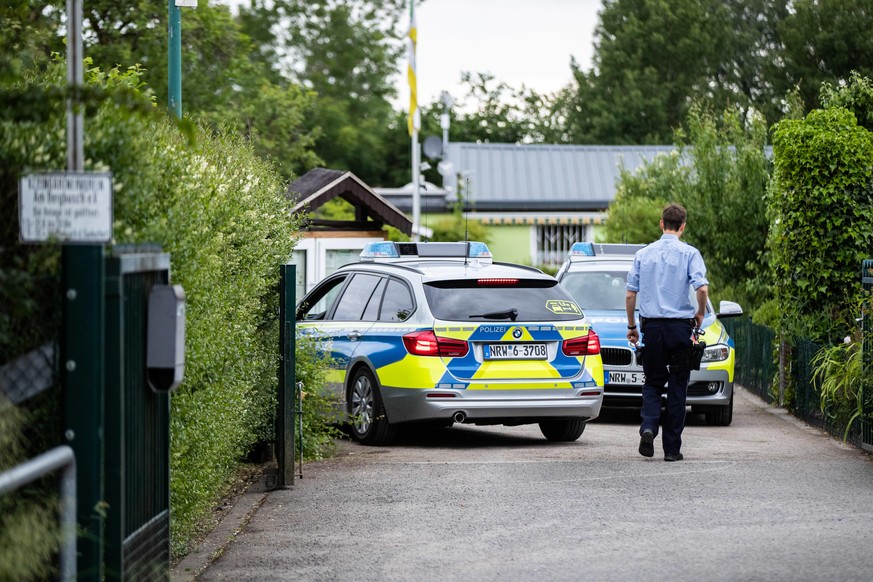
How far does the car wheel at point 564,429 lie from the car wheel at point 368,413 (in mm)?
1441

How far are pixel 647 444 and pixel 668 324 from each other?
3.18ft

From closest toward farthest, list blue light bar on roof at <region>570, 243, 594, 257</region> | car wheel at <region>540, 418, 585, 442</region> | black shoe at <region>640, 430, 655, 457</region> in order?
black shoe at <region>640, 430, 655, 457</region>
car wheel at <region>540, 418, 585, 442</region>
blue light bar on roof at <region>570, 243, 594, 257</region>

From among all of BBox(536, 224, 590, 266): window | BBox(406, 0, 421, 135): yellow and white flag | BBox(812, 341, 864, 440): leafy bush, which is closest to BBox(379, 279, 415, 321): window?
BBox(812, 341, 864, 440): leafy bush

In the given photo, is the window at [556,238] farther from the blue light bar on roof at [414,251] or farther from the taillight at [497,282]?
the taillight at [497,282]

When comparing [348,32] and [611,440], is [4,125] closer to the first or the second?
[611,440]

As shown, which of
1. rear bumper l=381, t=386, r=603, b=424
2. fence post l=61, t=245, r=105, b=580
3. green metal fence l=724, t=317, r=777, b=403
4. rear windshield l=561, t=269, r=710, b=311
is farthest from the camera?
green metal fence l=724, t=317, r=777, b=403

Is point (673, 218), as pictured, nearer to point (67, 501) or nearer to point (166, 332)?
point (166, 332)

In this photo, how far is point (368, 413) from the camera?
43.2 ft

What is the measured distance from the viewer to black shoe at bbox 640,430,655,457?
11.7m

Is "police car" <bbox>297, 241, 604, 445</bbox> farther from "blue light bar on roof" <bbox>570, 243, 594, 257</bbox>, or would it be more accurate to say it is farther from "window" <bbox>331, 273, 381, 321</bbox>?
"blue light bar on roof" <bbox>570, 243, 594, 257</bbox>

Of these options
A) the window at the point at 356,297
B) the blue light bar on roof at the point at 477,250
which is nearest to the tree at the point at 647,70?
the blue light bar on roof at the point at 477,250

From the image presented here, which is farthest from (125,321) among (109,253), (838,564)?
(838,564)

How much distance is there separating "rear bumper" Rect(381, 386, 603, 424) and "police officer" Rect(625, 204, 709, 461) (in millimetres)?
1031

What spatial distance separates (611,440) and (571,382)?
3.79ft
